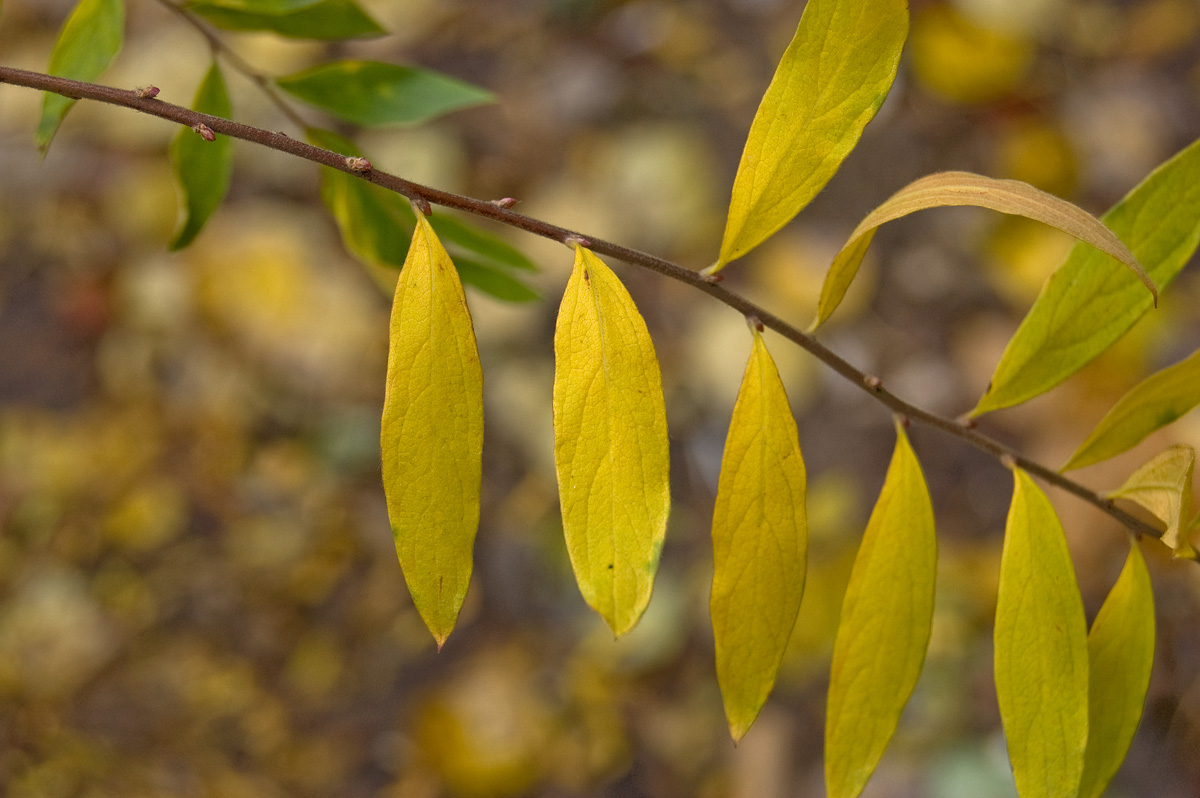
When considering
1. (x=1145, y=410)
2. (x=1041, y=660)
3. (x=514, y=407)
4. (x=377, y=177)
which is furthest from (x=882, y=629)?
(x=514, y=407)

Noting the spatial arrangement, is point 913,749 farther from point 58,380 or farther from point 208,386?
point 58,380

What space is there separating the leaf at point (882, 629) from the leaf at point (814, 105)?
5.6 inches

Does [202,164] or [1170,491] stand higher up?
[202,164]

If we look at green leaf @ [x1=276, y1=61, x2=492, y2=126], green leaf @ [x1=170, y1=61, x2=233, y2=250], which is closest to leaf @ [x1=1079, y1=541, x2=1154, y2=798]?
green leaf @ [x1=276, y1=61, x2=492, y2=126]

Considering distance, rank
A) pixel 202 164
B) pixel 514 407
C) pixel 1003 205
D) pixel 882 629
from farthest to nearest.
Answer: pixel 514 407 < pixel 202 164 < pixel 882 629 < pixel 1003 205

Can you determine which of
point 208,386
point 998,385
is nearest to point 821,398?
point 998,385

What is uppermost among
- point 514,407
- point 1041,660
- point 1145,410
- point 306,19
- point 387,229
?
point 514,407

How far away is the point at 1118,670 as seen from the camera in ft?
1.73

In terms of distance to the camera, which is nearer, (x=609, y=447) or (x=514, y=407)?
(x=609, y=447)

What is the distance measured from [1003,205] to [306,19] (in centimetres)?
46

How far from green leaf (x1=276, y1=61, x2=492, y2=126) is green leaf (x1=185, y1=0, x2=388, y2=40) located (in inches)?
0.9

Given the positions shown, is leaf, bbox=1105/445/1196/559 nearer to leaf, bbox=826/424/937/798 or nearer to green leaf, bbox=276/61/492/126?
leaf, bbox=826/424/937/798

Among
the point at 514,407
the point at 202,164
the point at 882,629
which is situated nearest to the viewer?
the point at 882,629

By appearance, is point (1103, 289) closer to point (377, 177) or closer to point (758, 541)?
point (758, 541)
